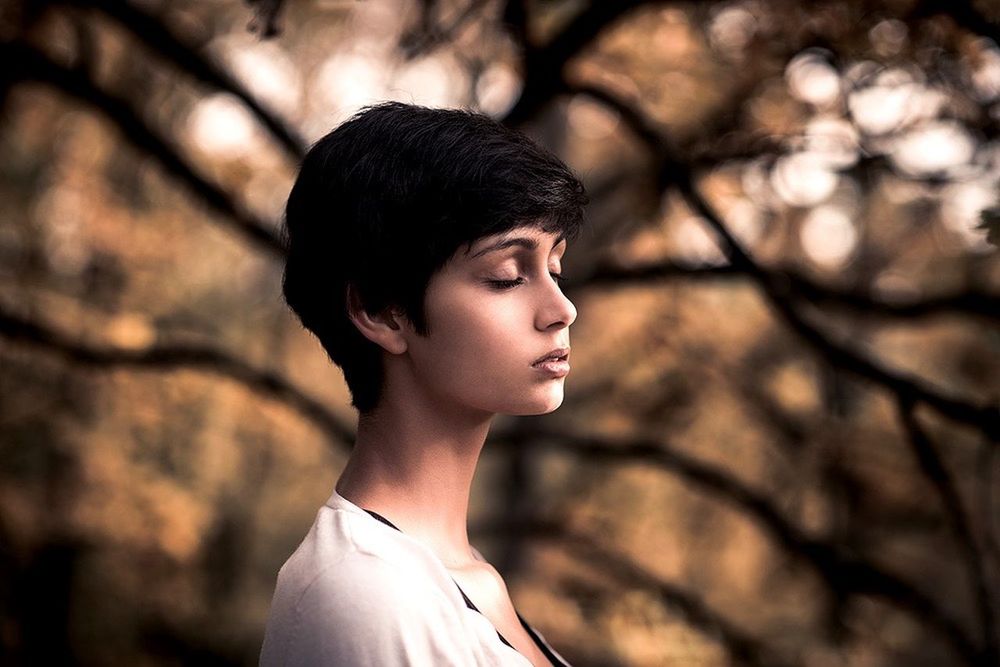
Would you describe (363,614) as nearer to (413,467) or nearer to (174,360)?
(413,467)

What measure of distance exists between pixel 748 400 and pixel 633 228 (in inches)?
51.6

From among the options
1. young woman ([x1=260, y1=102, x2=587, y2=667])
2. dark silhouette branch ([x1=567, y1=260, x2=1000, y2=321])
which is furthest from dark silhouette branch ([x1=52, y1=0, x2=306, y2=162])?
young woman ([x1=260, y1=102, x2=587, y2=667])

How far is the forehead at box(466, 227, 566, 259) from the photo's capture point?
173 centimetres

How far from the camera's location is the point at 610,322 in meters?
8.06

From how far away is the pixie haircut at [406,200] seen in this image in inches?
67.8

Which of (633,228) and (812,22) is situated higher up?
(633,228)

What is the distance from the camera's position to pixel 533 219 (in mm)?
1760

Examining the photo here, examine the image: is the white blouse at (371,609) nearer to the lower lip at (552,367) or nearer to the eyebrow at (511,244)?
the lower lip at (552,367)

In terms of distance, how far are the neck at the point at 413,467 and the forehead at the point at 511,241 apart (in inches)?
11.4

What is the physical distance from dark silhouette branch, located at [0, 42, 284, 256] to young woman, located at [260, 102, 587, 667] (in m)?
2.73

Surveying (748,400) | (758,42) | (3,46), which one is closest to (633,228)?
(748,400)

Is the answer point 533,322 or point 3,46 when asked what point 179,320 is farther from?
point 533,322

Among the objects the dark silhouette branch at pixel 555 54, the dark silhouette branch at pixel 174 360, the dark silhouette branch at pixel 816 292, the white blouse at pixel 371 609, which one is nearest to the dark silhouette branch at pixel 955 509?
the dark silhouette branch at pixel 816 292

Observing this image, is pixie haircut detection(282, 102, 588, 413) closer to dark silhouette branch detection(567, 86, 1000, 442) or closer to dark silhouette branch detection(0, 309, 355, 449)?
dark silhouette branch detection(567, 86, 1000, 442)
